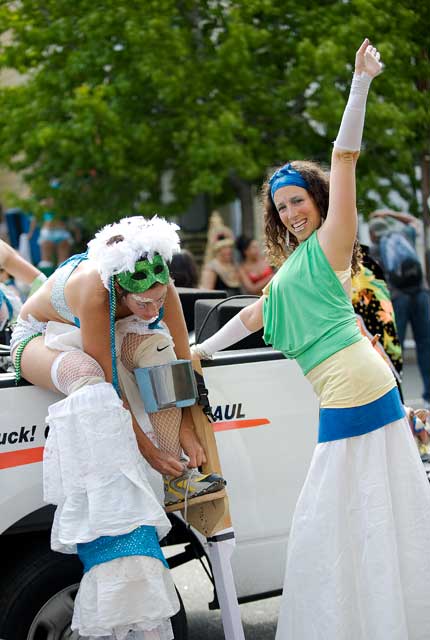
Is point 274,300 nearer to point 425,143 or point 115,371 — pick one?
point 115,371

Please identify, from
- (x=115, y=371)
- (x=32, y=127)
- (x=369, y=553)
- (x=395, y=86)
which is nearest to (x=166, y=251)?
(x=115, y=371)

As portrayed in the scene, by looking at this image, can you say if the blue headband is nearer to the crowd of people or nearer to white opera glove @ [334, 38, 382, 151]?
the crowd of people

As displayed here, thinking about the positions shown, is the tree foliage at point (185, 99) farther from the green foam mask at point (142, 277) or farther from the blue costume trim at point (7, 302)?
the green foam mask at point (142, 277)

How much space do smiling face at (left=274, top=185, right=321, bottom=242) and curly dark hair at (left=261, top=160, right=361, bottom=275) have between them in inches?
1.0

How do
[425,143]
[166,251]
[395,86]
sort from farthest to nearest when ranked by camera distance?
[425,143], [395,86], [166,251]

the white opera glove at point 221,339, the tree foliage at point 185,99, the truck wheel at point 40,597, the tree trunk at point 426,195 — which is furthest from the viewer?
the tree foliage at point 185,99

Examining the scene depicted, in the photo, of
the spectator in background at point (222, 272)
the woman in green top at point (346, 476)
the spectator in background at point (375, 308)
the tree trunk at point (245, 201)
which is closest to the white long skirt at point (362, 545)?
the woman in green top at point (346, 476)

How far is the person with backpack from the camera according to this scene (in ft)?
32.1

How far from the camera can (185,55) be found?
518 inches

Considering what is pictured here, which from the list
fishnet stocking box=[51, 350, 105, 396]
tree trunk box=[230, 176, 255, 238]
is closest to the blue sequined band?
fishnet stocking box=[51, 350, 105, 396]

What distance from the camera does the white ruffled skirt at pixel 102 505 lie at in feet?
10.7

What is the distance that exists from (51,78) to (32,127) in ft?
2.72

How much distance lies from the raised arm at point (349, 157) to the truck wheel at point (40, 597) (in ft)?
5.05

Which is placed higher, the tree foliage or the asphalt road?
the tree foliage
